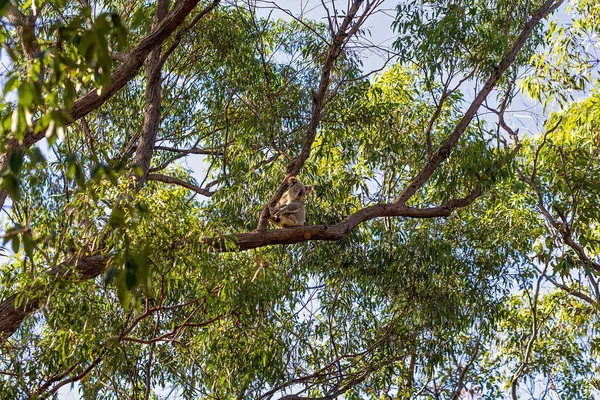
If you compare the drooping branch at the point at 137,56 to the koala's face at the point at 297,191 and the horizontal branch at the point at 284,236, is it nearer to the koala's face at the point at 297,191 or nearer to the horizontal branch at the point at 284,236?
the horizontal branch at the point at 284,236

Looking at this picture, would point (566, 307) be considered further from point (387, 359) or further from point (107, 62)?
point (107, 62)

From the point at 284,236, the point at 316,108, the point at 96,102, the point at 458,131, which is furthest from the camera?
the point at 458,131

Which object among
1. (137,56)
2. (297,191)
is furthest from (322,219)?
(137,56)

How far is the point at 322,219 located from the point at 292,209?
1.58 metres

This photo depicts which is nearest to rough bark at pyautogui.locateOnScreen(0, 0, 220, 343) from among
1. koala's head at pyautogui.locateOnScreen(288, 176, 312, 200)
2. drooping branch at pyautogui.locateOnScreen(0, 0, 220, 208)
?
drooping branch at pyautogui.locateOnScreen(0, 0, 220, 208)

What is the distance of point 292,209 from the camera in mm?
7770

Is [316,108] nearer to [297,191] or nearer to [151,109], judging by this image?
[297,191]

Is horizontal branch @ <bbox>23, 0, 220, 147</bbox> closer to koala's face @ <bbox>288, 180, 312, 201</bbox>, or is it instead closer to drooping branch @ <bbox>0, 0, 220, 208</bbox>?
drooping branch @ <bbox>0, 0, 220, 208</bbox>

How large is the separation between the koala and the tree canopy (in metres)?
0.19

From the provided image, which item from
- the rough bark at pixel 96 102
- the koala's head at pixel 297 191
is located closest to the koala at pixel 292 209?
the koala's head at pixel 297 191

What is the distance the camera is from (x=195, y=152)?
470 inches

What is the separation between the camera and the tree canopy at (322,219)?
21.4ft

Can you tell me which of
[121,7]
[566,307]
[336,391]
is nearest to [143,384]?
[336,391]

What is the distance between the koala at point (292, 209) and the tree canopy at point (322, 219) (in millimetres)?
192
